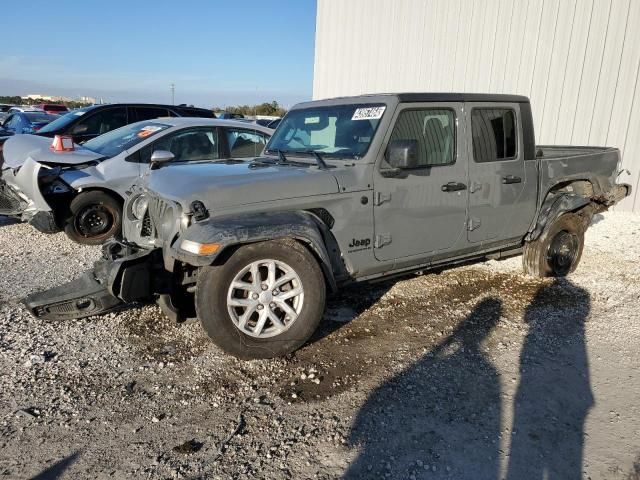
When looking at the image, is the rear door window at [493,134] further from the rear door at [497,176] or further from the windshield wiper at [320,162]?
the windshield wiper at [320,162]

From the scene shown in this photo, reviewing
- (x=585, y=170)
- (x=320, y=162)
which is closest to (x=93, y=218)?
(x=320, y=162)

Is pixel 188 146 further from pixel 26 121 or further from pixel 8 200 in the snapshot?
pixel 26 121

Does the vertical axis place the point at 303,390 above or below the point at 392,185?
below

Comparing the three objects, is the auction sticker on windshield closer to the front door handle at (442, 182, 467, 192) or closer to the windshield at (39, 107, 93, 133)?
the front door handle at (442, 182, 467, 192)

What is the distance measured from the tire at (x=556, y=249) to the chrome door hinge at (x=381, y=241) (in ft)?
7.02

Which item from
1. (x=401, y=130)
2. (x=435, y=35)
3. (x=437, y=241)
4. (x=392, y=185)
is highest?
(x=435, y=35)

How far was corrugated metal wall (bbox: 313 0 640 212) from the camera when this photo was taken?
917 centimetres

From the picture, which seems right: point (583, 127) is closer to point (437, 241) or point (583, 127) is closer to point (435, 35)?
point (435, 35)

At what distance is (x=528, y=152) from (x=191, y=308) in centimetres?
362

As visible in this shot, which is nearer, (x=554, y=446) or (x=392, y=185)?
(x=554, y=446)

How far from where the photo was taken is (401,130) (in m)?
4.31

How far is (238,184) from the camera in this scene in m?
3.71

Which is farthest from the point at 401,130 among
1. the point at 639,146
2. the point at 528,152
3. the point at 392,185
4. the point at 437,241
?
the point at 639,146

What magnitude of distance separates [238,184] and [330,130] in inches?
48.8
